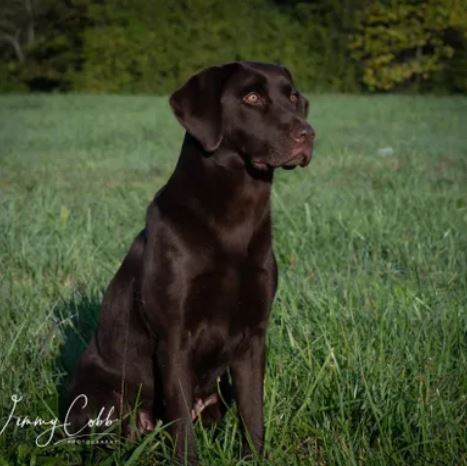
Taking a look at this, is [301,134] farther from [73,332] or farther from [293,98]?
[73,332]

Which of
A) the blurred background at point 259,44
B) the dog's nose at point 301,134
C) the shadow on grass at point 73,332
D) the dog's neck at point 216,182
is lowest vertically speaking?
the blurred background at point 259,44

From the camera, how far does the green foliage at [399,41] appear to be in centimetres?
3362

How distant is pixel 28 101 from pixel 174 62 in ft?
28.1

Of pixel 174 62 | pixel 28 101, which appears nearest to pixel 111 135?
pixel 28 101

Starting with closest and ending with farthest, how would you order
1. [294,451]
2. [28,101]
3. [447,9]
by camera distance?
[294,451] → [28,101] → [447,9]

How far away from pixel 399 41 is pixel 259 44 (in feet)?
19.3

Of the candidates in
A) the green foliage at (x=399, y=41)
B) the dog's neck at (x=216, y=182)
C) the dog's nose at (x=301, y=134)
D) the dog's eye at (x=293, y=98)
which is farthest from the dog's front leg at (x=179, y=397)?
the green foliage at (x=399, y=41)

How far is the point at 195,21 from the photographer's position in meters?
33.6

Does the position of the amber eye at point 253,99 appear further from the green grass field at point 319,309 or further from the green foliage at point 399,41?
the green foliage at point 399,41

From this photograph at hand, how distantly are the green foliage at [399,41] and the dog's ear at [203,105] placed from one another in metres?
32.3

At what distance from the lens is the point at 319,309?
3318 millimetres

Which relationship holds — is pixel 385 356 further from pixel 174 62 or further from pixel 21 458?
pixel 174 62

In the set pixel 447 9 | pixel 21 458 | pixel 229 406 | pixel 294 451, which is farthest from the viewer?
pixel 447 9

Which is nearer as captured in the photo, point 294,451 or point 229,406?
point 294,451
